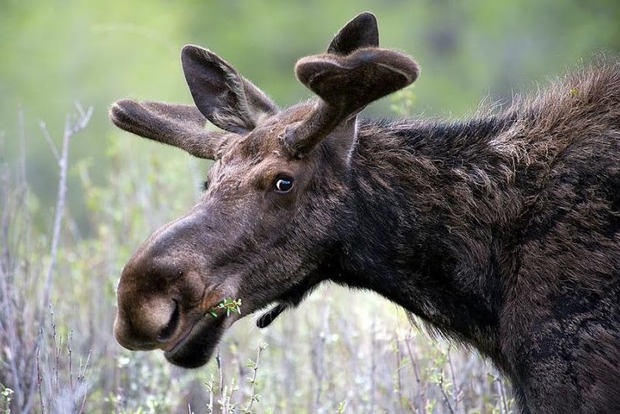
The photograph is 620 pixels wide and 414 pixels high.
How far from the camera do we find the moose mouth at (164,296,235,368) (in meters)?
5.18

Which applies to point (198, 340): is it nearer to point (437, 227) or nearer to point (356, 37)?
point (437, 227)

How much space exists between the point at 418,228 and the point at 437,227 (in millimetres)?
85

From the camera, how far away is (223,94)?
245 inches

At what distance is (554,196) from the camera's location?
5.26 meters

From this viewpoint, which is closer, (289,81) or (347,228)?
(347,228)

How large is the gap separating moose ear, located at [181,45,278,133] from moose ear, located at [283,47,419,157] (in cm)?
79

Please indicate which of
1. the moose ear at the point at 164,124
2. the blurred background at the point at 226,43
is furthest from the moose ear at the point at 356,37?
the blurred background at the point at 226,43

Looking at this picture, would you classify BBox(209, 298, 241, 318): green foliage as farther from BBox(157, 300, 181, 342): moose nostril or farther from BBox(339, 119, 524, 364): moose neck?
BBox(339, 119, 524, 364): moose neck

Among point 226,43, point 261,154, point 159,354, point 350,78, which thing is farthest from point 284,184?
point 226,43

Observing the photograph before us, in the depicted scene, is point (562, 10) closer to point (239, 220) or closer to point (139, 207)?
point (139, 207)

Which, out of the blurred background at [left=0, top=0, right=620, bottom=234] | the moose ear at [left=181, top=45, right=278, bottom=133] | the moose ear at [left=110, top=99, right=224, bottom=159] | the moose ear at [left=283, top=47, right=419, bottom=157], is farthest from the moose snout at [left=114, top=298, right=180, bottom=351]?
the blurred background at [left=0, top=0, right=620, bottom=234]

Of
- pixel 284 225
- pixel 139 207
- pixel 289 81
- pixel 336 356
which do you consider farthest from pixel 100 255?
pixel 289 81

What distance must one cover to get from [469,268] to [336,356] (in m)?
3.66

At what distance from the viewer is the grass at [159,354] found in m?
6.59
